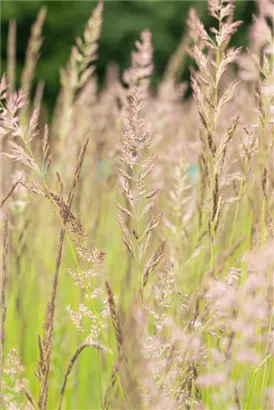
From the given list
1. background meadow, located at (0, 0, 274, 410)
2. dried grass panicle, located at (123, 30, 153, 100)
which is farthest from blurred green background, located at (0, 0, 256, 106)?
dried grass panicle, located at (123, 30, 153, 100)

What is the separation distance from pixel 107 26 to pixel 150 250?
15760mm

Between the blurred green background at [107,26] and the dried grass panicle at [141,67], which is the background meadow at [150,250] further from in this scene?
the blurred green background at [107,26]

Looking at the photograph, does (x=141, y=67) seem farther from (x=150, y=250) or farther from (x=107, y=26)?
(x=107, y=26)

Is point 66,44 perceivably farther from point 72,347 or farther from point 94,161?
point 72,347

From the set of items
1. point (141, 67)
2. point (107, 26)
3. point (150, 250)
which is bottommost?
point (150, 250)

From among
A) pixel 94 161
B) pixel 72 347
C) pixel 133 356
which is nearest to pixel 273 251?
pixel 133 356

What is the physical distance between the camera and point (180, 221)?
6.08 feet

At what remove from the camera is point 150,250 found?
102 inches

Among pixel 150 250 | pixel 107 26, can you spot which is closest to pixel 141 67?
pixel 150 250

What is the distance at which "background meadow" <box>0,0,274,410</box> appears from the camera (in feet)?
3.30

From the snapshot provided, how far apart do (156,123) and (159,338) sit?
1.52m

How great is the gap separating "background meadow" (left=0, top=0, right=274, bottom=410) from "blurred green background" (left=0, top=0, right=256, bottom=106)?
13181 mm

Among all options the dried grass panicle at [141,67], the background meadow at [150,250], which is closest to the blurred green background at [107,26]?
the background meadow at [150,250]

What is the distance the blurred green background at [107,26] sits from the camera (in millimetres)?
16734
